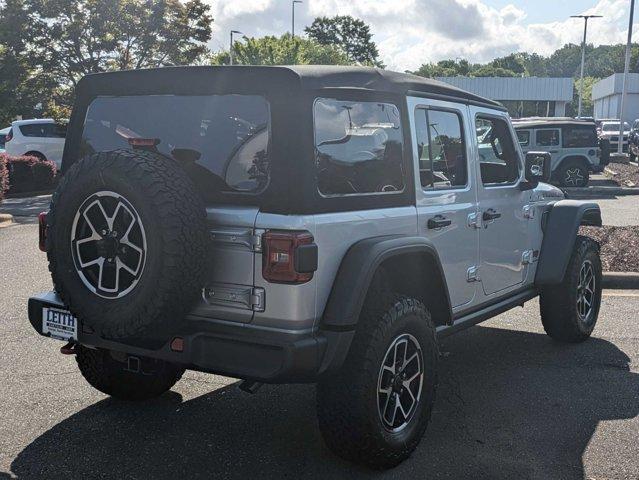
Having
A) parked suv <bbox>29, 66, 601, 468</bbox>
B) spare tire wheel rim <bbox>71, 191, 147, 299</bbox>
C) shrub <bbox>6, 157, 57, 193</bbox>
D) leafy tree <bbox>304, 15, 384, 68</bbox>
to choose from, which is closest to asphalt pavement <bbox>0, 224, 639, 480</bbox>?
parked suv <bbox>29, 66, 601, 468</bbox>

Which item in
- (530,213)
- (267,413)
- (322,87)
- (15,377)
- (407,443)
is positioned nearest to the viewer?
(322,87)

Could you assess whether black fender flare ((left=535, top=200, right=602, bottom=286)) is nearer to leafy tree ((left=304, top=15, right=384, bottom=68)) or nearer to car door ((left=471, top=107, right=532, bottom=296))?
car door ((left=471, top=107, right=532, bottom=296))

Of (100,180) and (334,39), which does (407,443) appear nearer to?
(100,180)

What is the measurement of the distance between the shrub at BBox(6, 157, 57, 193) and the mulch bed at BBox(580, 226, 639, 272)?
12.9m

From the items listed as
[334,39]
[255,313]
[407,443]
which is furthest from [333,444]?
[334,39]

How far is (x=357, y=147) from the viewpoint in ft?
11.7

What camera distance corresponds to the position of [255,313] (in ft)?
10.7

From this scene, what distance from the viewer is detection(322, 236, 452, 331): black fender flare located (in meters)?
3.23

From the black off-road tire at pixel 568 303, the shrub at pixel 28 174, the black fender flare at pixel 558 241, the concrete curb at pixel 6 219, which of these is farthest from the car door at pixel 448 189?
the shrub at pixel 28 174

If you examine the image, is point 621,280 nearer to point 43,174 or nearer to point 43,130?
point 43,174

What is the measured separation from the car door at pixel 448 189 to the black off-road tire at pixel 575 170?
15.8 m

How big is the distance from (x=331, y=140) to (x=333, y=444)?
1.46 metres

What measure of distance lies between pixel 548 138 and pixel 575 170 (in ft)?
3.82

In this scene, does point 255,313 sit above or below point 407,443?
above
